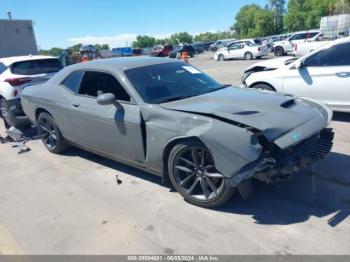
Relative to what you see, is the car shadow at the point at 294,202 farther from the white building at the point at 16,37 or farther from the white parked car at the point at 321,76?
the white building at the point at 16,37

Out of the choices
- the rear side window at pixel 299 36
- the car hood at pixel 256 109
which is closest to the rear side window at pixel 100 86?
the car hood at pixel 256 109

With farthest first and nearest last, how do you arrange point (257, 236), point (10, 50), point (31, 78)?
point (10, 50), point (31, 78), point (257, 236)

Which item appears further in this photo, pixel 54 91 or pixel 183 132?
pixel 54 91

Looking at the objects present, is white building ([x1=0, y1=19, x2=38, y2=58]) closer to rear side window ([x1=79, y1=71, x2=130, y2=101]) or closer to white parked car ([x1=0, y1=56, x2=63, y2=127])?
white parked car ([x1=0, y1=56, x2=63, y2=127])

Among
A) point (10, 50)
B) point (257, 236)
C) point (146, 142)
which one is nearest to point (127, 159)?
point (146, 142)

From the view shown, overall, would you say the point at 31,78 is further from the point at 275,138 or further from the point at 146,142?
the point at 275,138

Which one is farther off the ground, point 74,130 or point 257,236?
point 74,130

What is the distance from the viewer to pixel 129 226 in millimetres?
3467

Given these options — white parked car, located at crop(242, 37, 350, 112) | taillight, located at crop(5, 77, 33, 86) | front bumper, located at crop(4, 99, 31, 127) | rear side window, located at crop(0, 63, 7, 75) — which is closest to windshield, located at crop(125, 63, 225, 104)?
white parked car, located at crop(242, 37, 350, 112)

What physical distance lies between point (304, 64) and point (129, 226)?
486 cm

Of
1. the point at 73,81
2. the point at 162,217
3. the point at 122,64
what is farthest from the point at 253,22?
the point at 162,217

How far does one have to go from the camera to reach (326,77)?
622 centimetres

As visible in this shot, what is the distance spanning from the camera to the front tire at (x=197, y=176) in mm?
3469

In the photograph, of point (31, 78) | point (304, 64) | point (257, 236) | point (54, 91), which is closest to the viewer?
point (257, 236)
